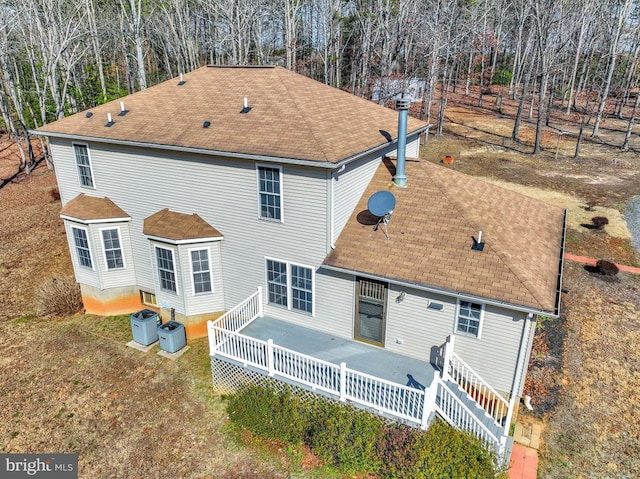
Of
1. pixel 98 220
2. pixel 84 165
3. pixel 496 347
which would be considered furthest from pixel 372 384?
pixel 84 165

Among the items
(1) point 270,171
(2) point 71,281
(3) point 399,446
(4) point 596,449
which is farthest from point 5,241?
(4) point 596,449

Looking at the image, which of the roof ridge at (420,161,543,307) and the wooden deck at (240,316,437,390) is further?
the wooden deck at (240,316,437,390)

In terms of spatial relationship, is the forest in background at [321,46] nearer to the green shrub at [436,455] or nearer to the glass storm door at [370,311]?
the glass storm door at [370,311]

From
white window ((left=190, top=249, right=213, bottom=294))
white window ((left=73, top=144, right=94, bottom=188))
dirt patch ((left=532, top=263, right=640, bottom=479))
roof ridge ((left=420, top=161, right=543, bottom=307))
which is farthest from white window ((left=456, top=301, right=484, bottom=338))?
white window ((left=73, top=144, right=94, bottom=188))

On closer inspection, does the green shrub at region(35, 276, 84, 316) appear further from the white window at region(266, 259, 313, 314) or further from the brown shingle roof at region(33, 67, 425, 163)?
the white window at region(266, 259, 313, 314)

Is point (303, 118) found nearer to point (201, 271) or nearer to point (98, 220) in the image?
point (201, 271)
